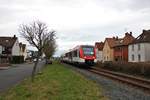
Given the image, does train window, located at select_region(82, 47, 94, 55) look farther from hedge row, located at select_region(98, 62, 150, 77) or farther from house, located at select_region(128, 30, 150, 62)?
house, located at select_region(128, 30, 150, 62)

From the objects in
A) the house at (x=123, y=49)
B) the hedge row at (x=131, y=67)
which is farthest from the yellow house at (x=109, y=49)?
the hedge row at (x=131, y=67)

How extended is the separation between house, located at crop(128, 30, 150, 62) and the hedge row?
29.3m

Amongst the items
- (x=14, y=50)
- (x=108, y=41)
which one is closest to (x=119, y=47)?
(x=108, y=41)

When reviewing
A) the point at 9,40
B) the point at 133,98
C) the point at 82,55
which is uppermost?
the point at 9,40

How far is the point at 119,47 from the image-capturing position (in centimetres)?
9150

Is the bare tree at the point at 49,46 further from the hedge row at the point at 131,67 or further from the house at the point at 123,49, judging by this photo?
the house at the point at 123,49

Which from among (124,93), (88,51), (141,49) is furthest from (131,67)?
(141,49)

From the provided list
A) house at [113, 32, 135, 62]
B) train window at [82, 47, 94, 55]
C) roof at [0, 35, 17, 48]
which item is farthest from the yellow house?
train window at [82, 47, 94, 55]

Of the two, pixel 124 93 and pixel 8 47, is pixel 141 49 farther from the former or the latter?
pixel 124 93

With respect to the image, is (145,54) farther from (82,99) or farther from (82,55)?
(82,99)

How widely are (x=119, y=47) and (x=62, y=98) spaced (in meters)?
80.2

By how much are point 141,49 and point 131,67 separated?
39629mm

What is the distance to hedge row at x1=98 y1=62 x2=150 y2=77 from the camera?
1093 inches

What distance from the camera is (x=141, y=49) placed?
70.4 metres
